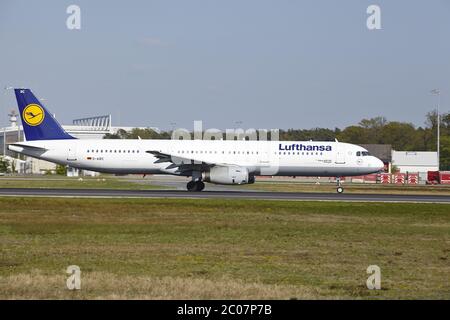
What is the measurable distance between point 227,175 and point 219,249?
25.5 meters

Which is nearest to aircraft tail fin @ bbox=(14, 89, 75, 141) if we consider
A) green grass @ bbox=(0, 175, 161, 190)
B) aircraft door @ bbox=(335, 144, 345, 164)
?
green grass @ bbox=(0, 175, 161, 190)

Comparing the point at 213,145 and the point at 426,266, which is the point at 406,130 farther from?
the point at 426,266

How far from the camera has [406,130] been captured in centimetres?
13138

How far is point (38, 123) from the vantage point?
50844 mm

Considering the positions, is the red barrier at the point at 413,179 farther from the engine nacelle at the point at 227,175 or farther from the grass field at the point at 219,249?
the grass field at the point at 219,249

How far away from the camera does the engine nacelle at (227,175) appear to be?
46.0 meters

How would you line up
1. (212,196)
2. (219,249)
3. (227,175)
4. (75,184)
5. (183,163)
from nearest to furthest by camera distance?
1. (219,249)
2. (212,196)
3. (227,175)
4. (183,163)
5. (75,184)

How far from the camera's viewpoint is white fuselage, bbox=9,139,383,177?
4903 centimetres

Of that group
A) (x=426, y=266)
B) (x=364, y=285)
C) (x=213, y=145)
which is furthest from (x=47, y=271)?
(x=213, y=145)

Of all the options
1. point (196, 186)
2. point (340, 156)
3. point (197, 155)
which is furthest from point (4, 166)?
point (340, 156)

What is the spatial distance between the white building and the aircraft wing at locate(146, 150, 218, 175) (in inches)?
2561

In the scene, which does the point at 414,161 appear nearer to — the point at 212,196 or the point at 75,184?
the point at 75,184

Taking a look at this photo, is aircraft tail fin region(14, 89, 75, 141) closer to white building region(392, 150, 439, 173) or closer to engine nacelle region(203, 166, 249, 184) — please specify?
engine nacelle region(203, 166, 249, 184)

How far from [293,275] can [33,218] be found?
45.5 feet
